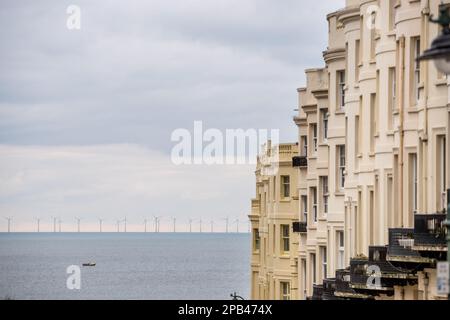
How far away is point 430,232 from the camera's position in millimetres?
32781

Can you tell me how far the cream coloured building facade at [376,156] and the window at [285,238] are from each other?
30.9ft

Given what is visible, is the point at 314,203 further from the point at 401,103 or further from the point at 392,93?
the point at 401,103

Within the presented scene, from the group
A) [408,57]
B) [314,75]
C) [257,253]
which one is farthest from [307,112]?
[257,253]

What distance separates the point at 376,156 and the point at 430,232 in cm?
995

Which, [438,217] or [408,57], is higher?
[408,57]

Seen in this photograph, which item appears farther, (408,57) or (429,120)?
(408,57)

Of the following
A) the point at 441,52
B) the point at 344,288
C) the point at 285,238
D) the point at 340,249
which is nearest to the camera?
the point at 441,52

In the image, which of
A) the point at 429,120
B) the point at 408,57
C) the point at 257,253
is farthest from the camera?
the point at 257,253

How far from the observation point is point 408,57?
38.3 meters

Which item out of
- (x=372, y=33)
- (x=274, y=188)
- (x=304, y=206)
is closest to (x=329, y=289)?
(x=372, y=33)

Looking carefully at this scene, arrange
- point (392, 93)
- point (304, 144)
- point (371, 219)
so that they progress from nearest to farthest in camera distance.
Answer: point (392, 93), point (371, 219), point (304, 144)

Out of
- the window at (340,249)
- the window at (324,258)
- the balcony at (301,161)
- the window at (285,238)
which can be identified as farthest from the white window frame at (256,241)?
the window at (340,249)
